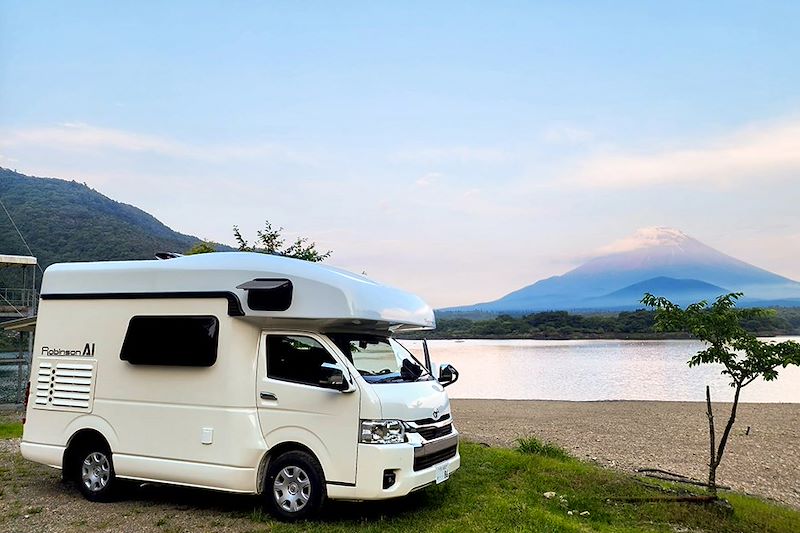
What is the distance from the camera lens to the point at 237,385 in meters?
7.09

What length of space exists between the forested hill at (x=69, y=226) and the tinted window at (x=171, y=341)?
159 ft

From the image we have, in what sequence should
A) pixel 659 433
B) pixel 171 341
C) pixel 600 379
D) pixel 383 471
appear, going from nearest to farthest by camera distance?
pixel 383 471 < pixel 171 341 < pixel 659 433 < pixel 600 379

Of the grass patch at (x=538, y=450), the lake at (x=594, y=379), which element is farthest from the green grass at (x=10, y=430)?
the lake at (x=594, y=379)

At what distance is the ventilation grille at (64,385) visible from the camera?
7934 millimetres

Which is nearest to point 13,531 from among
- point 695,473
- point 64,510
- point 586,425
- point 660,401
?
point 64,510

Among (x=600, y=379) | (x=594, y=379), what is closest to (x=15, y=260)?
(x=594, y=379)

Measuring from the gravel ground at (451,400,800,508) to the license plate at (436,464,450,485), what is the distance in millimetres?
6998

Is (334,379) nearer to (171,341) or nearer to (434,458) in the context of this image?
(434,458)

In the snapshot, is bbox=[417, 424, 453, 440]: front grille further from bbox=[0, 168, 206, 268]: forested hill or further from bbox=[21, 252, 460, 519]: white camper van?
bbox=[0, 168, 206, 268]: forested hill

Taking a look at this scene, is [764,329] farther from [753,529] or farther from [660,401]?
[753,529]

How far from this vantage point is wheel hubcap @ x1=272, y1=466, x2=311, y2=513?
671 cm

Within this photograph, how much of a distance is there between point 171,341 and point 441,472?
343cm

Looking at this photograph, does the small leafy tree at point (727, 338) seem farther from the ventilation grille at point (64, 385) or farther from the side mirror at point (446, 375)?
the ventilation grille at point (64, 385)

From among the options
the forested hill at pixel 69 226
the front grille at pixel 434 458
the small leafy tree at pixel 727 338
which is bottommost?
the front grille at pixel 434 458
